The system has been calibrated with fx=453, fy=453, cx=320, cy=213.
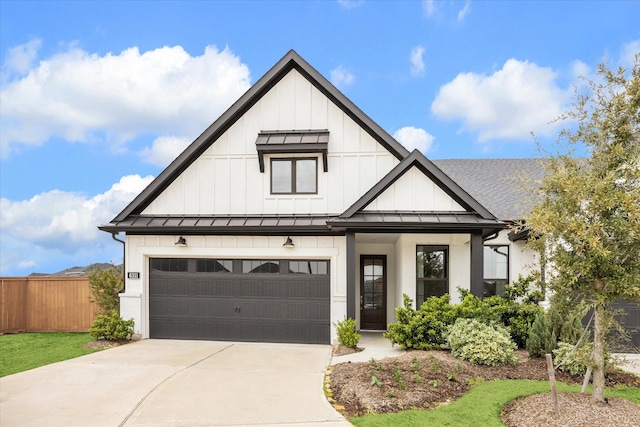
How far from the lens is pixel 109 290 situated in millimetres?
13148

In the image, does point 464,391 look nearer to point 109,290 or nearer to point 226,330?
point 226,330

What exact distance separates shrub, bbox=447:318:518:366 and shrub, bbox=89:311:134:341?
847 centimetres

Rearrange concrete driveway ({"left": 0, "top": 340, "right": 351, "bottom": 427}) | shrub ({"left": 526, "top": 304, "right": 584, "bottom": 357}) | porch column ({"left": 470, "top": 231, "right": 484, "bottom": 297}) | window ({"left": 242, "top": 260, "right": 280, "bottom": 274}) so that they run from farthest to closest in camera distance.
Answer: window ({"left": 242, "top": 260, "right": 280, "bottom": 274}) < porch column ({"left": 470, "top": 231, "right": 484, "bottom": 297}) < shrub ({"left": 526, "top": 304, "right": 584, "bottom": 357}) < concrete driveway ({"left": 0, "top": 340, "right": 351, "bottom": 427})

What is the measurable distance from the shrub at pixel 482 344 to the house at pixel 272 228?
79.7 inches

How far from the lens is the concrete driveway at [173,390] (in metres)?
6.38

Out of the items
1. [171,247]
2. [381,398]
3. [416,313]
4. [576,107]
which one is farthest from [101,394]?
[576,107]

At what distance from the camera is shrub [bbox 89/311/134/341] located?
39.8 ft

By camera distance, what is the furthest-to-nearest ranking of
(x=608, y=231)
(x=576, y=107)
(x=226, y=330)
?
1. (x=226, y=330)
2. (x=576, y=107)
3. (x=608, y=231)

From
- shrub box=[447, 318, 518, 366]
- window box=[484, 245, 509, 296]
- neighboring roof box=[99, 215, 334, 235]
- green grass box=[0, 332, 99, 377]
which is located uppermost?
neighboring roof box=[99, 215, 334, 235]

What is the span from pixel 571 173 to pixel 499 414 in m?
3.58

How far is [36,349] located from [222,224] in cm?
583

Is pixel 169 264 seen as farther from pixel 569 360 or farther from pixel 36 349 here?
pixel 569 360

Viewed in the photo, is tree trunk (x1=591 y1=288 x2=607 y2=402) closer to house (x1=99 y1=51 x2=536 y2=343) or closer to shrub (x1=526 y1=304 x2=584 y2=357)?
shrub (x1=526 y1=304 x2=584 y2=357)

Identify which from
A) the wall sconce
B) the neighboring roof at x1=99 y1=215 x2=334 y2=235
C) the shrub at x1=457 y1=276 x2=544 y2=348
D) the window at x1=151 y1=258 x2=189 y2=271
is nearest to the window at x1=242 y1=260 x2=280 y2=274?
the wall sconce
